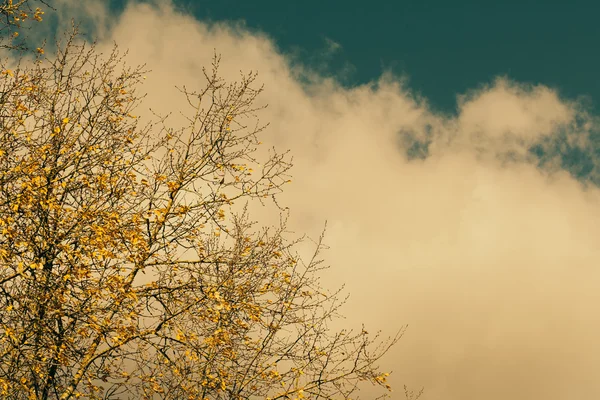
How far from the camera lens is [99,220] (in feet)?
31.5

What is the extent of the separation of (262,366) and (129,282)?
2780mm

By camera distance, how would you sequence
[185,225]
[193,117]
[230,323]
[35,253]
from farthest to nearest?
[193,117] < [185,225] < [230,323] < [35,253]

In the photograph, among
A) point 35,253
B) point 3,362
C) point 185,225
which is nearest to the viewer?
point 3,362

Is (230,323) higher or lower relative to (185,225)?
lower

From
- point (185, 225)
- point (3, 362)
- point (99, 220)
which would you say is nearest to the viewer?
point (3, 362)

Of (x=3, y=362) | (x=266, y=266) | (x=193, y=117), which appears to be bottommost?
(x=3, y=362)

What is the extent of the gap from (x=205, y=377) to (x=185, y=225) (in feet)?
9.23

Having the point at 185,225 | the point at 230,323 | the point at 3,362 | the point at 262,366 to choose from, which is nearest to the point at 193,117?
the point at 185,225

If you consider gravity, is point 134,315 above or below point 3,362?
above

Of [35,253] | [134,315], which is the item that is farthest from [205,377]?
[35,253]

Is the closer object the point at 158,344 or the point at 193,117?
the point at 158,344

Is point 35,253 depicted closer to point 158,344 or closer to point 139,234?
point 139,234

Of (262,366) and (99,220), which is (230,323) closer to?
(262,366)

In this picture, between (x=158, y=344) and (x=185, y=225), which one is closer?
(x=158, y=344)
